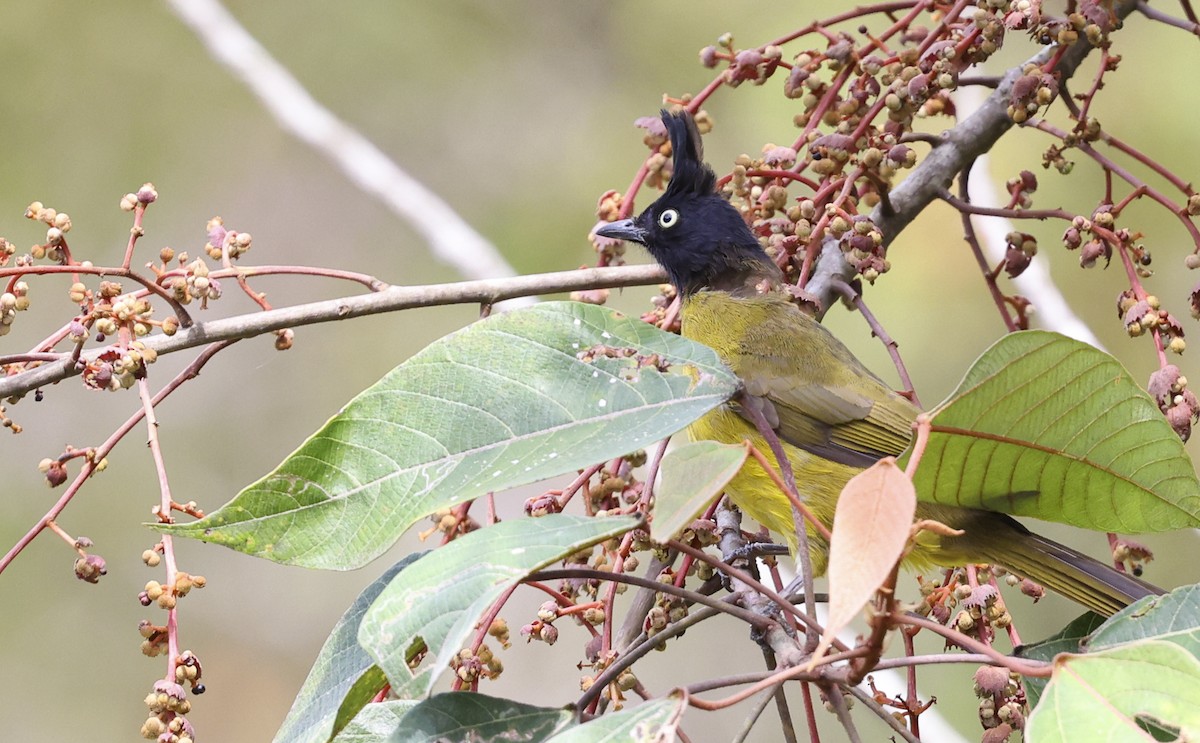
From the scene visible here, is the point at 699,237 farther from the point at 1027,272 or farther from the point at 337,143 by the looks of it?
the point at 337,143

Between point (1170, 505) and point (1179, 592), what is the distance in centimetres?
11

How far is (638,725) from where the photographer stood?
1.01m

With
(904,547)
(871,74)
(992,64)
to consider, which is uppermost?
(992,64)

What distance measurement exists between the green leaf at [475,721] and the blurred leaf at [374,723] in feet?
0.48

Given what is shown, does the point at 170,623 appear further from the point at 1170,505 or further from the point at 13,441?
the point at 13,441

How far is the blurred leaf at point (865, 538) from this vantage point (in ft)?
2.80

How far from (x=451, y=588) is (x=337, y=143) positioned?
436 cm

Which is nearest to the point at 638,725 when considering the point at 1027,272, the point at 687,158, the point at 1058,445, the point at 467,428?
the point at 467,428

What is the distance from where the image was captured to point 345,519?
1.18 metres

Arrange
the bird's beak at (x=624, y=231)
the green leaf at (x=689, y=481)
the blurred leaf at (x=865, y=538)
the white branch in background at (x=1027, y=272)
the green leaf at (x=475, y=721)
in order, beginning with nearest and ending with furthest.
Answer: the blurred leaf at (x=865, y=538), the green leaf at (x=689, y=481), the green leaf at (x=475, y=721), the bird's beak at (x=624, y=231), the white branch in background at (x=1027, y=272)

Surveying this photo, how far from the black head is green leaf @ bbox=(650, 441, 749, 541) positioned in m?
1.64

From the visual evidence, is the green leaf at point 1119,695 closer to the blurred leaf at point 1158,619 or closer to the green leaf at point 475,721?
the blurred leaf at point 1158,619

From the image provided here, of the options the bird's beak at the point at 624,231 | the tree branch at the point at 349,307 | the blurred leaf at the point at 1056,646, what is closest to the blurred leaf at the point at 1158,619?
the blurred leaf at the point at 1056,646

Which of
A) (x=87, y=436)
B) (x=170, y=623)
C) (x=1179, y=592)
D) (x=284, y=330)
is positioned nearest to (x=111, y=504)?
(x=87, y=436)
